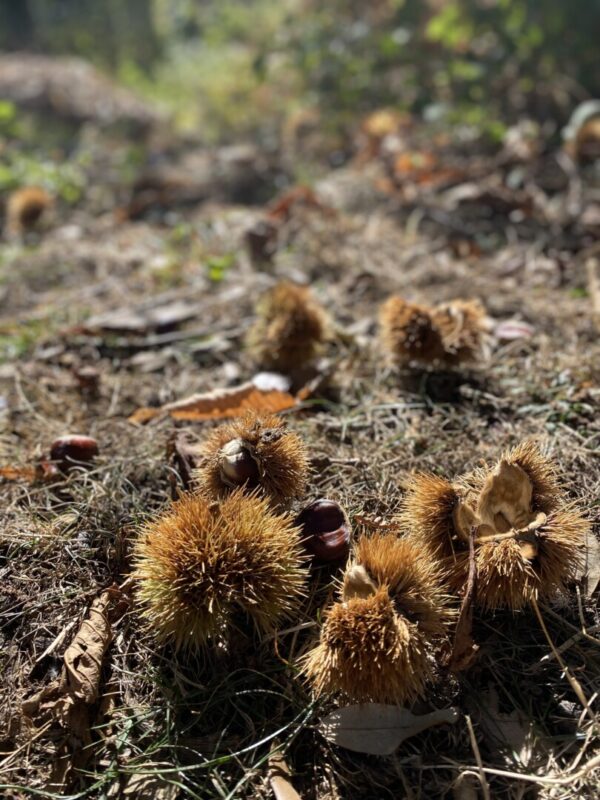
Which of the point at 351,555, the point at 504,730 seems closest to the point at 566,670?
the point at 504,730

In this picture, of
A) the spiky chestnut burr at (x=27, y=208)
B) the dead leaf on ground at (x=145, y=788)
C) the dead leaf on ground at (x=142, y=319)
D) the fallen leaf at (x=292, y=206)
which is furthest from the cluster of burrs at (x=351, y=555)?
the spiky chestnut burr at (x=27, y=208)

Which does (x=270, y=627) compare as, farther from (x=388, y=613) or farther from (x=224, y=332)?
(x=224, y=332)

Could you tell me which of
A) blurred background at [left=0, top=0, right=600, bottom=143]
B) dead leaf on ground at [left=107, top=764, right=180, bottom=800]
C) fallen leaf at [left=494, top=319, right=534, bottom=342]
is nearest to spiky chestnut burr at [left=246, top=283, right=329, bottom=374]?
fallen leaf at [left=494, top=319, right=534, bottom=342]

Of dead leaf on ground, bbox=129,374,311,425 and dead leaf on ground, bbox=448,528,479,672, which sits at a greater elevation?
dead leaf on ground, bbox=129,374,311,425

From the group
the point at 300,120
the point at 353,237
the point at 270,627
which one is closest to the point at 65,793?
the point at 270,627

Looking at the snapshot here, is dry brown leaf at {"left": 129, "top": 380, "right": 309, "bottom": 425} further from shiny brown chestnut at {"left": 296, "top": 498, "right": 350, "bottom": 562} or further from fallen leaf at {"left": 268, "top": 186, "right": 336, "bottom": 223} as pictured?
fallen leaf at {"left": 268, "top": 186, "right": 336, "bottom": 223}
